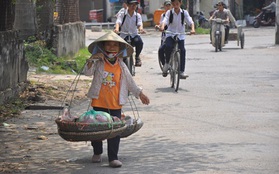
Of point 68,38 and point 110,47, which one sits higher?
point 110,47

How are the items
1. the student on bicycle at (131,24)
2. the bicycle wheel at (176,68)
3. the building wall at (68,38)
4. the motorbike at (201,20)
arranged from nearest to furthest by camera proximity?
the bicycle wheel at (176,68), the student on bicycle at (131,24), the building wall at (68,38), the motorbike at (201,20)

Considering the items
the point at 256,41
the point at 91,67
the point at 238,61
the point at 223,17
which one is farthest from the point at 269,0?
the point at 91,67

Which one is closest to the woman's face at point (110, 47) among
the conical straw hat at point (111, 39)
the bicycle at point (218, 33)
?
the conical straw hat at point (111, 39)

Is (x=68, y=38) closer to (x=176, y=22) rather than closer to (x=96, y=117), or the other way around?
(x=176, y=22)

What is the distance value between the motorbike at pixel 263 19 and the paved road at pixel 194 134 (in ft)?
87.3

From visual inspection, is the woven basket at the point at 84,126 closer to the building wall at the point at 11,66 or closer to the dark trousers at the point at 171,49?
the building wall at the point at 11,66

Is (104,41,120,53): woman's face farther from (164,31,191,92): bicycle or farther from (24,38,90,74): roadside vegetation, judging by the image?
(24,38,90,74): roadside vegetation

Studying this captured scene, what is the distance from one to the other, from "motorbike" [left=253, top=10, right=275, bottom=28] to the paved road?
26.6m

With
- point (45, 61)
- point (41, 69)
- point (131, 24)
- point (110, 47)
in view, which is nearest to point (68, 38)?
point (45, 61)

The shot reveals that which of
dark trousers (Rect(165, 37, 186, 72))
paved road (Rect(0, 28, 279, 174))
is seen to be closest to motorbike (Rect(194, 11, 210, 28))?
paved road (Rect(0, 28, 279, 174))

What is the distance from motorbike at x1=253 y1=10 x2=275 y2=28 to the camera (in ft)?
147

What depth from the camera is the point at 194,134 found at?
1039cm

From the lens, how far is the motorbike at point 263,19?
44778mm

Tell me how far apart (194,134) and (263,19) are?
36006 mm
